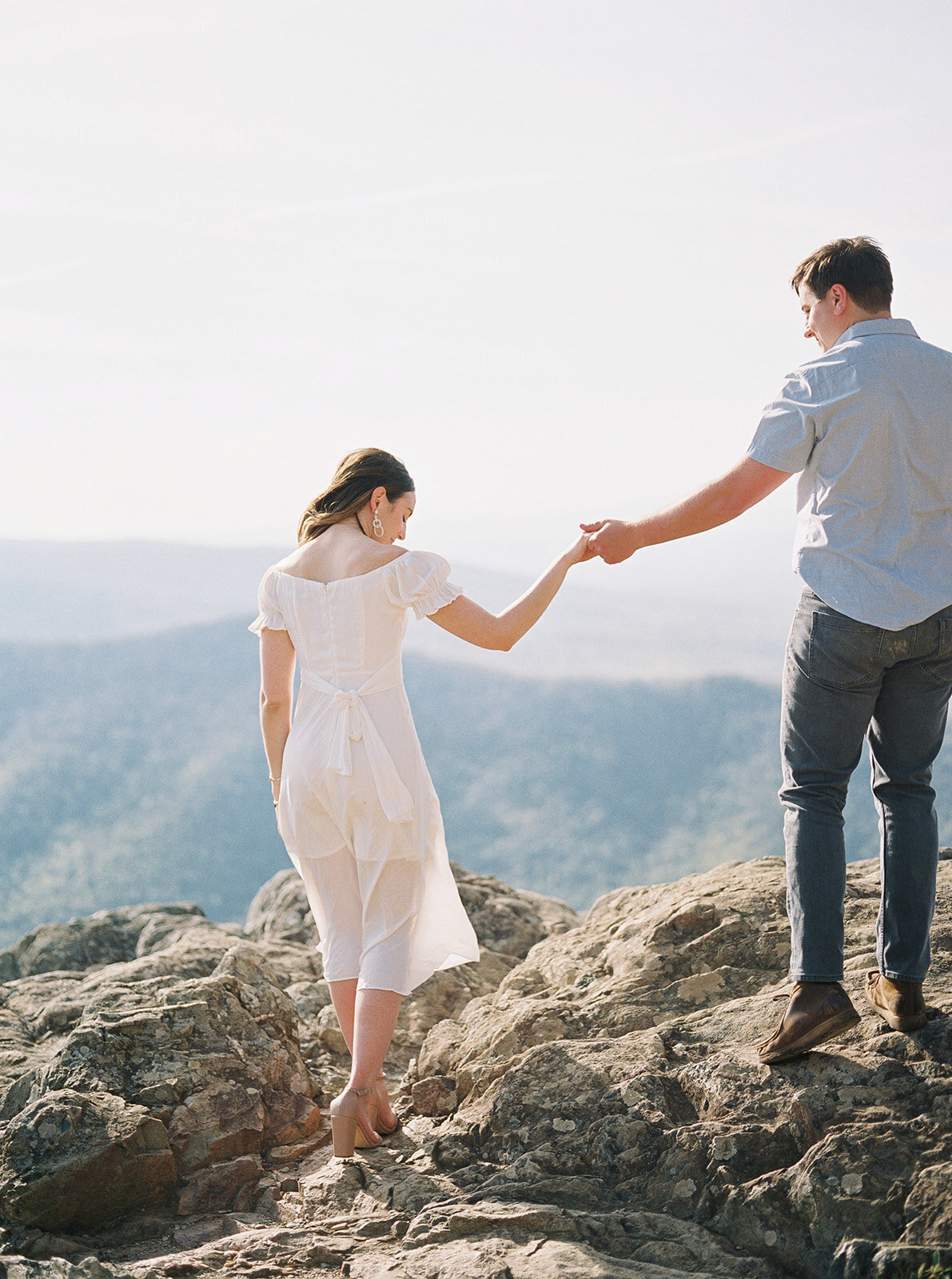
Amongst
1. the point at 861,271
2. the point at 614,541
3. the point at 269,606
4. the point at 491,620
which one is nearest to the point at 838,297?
the point at 861,271

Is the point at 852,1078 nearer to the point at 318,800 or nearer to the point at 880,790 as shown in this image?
the point at 880,790

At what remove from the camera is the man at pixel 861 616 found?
9.89 ft

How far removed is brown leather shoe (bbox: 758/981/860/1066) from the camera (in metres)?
3.02

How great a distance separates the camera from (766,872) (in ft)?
15.2

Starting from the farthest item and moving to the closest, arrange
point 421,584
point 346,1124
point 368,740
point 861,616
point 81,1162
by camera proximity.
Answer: point 368,740, point 421,584, point 346,1124, point 81,1162, point 861,616

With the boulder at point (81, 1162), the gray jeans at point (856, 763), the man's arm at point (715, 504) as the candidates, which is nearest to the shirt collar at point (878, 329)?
the man's arm at point (715, 504)

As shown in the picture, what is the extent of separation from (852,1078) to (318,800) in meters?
1.96

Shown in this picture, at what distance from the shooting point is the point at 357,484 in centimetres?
392

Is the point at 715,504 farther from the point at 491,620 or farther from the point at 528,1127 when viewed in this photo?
the point at 528,1127

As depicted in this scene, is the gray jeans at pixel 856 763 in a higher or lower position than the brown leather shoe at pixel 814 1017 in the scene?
higher

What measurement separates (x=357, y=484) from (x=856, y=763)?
1.96m

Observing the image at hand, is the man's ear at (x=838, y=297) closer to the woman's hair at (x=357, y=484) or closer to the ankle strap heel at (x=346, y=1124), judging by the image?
the woman's hair at (x=357, y=484)

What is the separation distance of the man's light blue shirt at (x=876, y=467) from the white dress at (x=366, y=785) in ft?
4.24

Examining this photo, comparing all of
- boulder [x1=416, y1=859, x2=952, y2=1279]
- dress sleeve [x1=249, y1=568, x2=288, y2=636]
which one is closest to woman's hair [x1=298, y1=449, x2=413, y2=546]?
dress sleeve [x1=249, y1=568, x2=288, y2=636]
